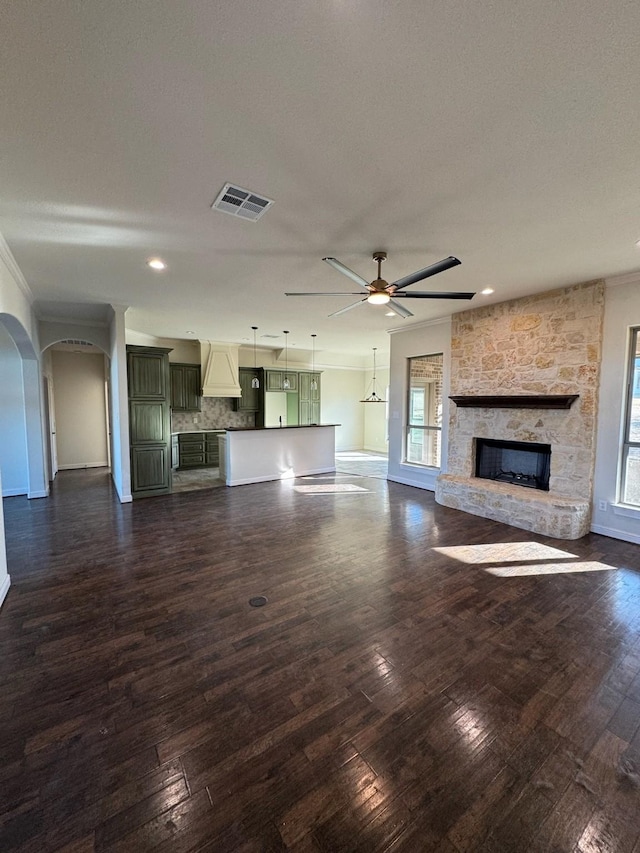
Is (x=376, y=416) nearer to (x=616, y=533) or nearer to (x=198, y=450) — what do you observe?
(x=198, y=450)

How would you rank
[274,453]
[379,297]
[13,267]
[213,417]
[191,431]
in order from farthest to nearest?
[213,417] < [191,431] < [274,453] < [13,267] < [379,297]

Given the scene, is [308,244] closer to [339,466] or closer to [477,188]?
[477,188]

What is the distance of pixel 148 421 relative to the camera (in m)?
6.11

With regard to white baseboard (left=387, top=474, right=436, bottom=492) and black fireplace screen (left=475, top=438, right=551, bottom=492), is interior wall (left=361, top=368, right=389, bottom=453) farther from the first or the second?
black fireplace screen (left=475, top=438, right=551, bottom=492)

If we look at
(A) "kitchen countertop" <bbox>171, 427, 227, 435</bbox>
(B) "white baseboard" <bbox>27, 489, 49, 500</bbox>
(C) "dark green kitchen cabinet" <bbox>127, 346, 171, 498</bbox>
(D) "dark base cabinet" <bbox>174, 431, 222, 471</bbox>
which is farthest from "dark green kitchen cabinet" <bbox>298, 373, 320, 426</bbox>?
(B) "white baseboard" <bbox>27, 489, 49, 500</bbox>

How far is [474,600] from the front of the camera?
114 inches

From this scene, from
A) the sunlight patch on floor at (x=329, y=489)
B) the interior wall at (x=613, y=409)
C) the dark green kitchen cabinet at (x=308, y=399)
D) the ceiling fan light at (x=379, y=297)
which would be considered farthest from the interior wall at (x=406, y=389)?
the dark green kitchen cabinet at (x=308, y=399)

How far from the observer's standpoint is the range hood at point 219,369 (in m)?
8.60

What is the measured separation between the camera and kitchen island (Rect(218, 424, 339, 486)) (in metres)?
6.99

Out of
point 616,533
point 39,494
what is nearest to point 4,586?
point 39,494

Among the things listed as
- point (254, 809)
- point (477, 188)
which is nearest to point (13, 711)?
point (254, 809)

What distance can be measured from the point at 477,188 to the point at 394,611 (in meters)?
3.12

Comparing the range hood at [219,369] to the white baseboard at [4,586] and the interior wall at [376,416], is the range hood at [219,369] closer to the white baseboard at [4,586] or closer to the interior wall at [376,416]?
the interior wall at [376,416]

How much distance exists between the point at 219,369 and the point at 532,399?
6787 mm
